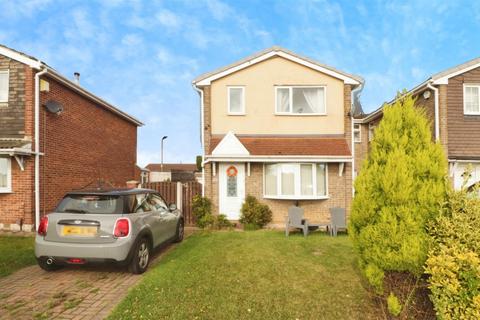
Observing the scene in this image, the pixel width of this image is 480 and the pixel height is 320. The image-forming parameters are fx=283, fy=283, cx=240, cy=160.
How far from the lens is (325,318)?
12.3 ft

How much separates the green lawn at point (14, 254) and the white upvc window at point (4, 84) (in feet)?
16.7

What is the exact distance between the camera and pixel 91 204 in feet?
18.0

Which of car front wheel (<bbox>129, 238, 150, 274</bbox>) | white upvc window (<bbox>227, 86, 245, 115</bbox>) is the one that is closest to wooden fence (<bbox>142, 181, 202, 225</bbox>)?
white upvc window (<bbox>227, 86, 245, 115</bbox>)

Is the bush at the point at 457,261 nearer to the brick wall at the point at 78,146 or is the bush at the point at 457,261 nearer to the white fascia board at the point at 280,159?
the white fascia board at the point at 280,159

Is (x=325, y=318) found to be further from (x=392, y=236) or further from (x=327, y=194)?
(x=327, y=194)

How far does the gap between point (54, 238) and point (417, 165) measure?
20.0 feet

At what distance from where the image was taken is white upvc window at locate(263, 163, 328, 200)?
11.3m

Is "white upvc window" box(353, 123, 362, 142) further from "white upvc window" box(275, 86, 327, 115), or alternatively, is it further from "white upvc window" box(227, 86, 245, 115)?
"white upvc window" box(227, 86, 245, 115)

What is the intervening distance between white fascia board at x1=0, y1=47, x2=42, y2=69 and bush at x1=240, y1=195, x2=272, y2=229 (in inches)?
360

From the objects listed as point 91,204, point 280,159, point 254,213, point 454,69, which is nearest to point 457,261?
point 91,204

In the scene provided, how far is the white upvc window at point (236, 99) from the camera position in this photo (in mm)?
12016

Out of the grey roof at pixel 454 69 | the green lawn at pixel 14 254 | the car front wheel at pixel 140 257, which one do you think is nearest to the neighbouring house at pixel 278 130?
the grey roof at pixel 454 69

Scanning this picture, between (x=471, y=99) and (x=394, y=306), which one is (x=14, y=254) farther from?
(x=471, y=99)

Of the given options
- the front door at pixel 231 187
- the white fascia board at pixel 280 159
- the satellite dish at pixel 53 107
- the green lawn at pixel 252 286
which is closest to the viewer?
the green lawn at pixel 252 286
